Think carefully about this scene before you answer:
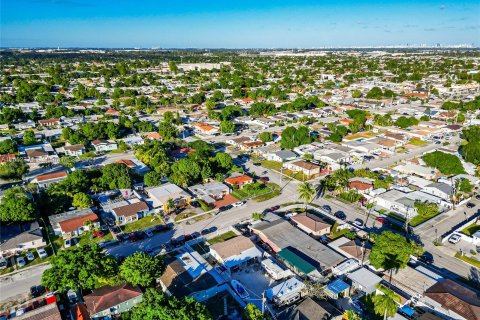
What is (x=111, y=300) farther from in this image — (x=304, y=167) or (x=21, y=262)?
(x=304, y=167)

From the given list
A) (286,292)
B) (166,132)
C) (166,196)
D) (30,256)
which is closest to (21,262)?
(30,256)

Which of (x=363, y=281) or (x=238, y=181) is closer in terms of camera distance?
(x=363, y=281)

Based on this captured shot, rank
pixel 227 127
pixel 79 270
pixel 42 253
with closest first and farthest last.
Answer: pixel 79 270 < pixel 42 253 < pixel 227 127

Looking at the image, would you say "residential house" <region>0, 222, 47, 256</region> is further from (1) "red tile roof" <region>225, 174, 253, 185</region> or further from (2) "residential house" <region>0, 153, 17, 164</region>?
(2) "residential house" <region>0, 153, 17, 164</region>

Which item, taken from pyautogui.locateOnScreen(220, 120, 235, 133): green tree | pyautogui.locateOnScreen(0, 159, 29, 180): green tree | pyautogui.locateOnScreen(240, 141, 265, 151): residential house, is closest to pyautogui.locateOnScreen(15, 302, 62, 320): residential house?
pyautogui.locateOnScreen(0, 159, 29, 180): green tree

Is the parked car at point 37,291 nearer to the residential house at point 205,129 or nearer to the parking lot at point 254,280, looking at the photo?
the parking lot at point 254,280

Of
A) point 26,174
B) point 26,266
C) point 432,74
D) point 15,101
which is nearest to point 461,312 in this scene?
point 26,266

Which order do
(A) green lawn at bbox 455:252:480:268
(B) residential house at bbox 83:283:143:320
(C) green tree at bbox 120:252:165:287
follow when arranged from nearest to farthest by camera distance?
(B) residential house at bbox 83:283:143:320 → (C) green tree at bbox 120:252:165:287 → (A) green lawn at bbox 455:252:480:268
